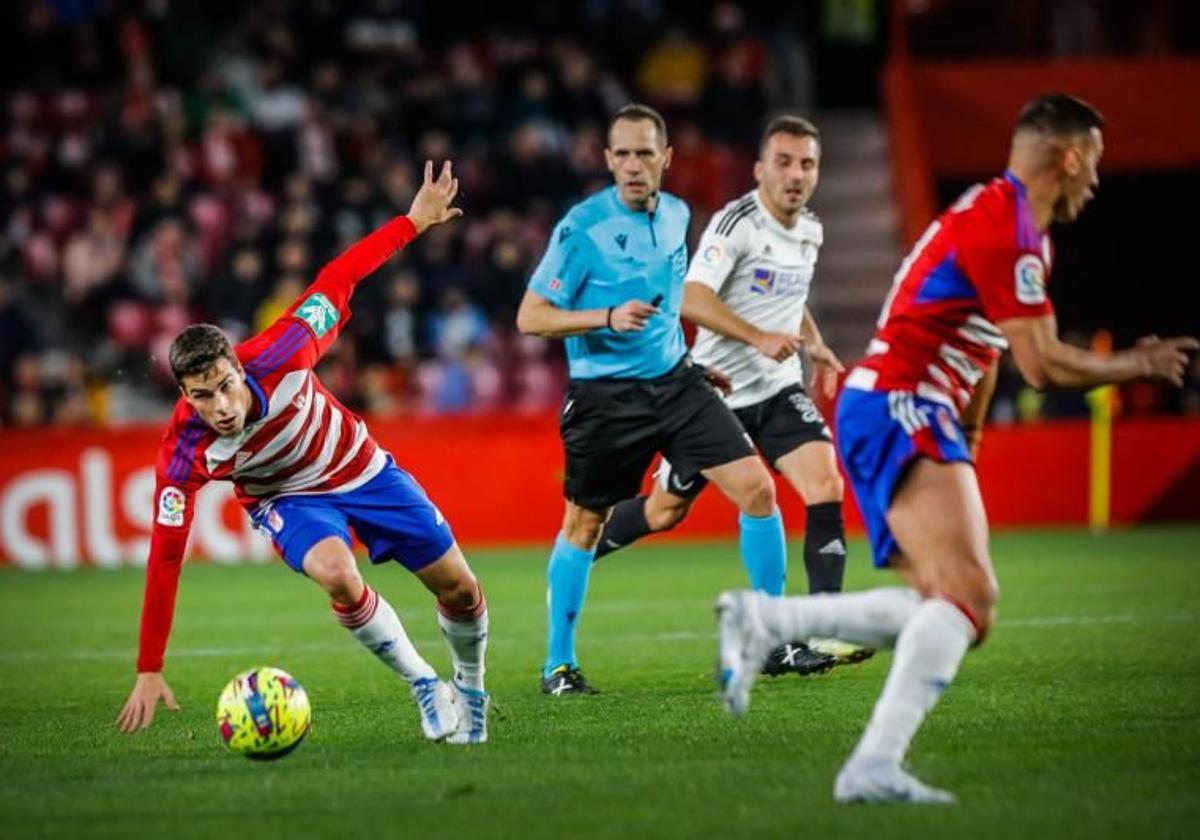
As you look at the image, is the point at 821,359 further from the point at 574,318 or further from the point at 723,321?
the point at 574,318

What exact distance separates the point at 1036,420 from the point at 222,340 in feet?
47.7

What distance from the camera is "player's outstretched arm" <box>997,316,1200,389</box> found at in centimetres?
557

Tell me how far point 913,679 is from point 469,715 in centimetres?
214

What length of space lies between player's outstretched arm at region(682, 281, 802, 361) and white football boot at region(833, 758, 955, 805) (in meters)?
2.58

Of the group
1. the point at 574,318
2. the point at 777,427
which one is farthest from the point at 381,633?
the point at 777,427

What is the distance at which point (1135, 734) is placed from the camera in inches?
267

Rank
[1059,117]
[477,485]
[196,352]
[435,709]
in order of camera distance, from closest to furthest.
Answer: [1059,117]
[196,352]
[435,709]
[477,485]

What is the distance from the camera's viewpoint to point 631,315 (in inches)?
294

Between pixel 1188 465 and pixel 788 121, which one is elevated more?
pixel 788 121

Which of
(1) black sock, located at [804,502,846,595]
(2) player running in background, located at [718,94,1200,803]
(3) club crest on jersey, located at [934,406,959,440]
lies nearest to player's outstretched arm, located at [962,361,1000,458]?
(2) player running in background, located at [718,94,1200,803]

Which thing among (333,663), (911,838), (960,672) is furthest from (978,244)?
(333,663)

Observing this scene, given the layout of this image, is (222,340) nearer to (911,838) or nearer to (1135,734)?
(911,838)

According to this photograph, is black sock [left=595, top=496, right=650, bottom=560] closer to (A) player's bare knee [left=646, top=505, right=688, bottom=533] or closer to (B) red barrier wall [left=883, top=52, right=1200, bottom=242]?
(A) player's bare knee [left=646, top=505, right=688, bottom=533]

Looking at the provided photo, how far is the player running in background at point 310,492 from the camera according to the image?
6.79m
